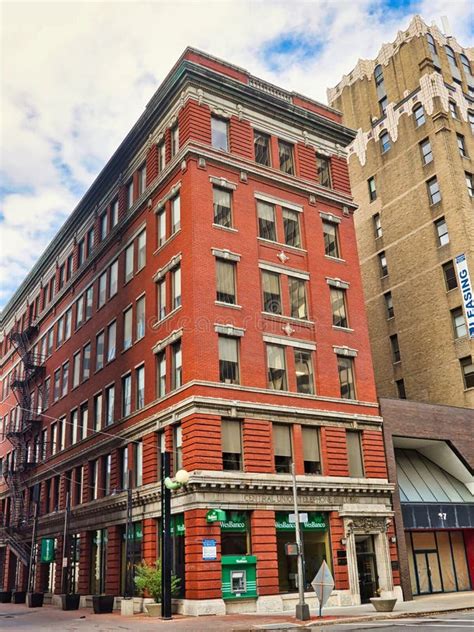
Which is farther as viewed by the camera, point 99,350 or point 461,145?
point 461,145

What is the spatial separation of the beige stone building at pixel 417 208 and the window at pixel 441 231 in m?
0.11

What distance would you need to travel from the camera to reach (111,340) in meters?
43.7

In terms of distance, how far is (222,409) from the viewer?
102 feet

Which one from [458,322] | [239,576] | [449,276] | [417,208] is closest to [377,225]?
[417,208]

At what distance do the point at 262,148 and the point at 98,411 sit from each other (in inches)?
817

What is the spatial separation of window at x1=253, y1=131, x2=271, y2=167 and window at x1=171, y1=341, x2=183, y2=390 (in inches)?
518

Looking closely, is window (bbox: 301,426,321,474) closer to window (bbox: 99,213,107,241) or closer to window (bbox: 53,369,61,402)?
window (bbox: 99,213,107,241)

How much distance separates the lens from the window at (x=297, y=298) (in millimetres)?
36906

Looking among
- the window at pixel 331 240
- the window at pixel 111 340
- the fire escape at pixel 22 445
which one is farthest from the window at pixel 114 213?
the fire escape at pixel 22 445

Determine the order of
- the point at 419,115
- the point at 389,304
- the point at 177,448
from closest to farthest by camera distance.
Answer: the point at 177,448, the point at 389,304, the point at 419,115

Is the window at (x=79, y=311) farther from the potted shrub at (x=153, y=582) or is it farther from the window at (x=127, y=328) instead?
the potted shrub at (x=153, y=582)

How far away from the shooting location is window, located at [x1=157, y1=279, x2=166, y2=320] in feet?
119

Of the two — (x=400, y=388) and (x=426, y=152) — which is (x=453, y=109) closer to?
(x=426, y=152)

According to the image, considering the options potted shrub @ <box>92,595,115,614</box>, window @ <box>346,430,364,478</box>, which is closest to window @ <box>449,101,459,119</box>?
window @ <box>346,430,364,478</box>
